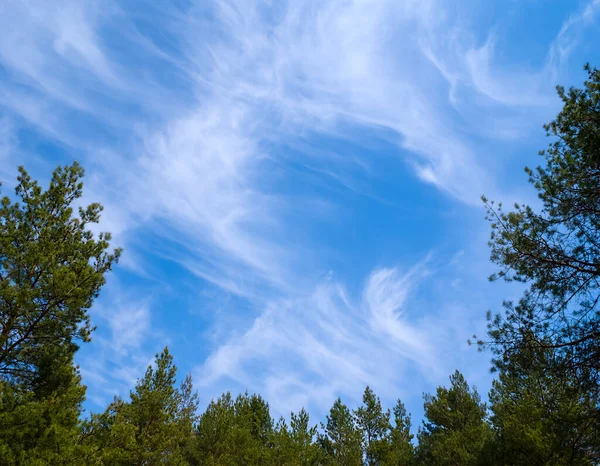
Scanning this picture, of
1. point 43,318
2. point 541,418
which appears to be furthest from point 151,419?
point 541,418

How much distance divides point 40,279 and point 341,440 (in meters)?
23.4

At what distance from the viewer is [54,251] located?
12.7 metres

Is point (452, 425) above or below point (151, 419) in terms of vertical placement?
above

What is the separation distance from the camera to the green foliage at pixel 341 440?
88.6ft

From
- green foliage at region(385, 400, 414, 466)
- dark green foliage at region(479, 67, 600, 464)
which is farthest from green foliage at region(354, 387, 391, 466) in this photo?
dark green foliage at region(479, 67, 600, 464)

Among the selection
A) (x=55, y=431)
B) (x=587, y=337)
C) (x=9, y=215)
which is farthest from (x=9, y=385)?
(x=587, y=337)

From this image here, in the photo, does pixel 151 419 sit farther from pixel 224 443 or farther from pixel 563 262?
pixel 563 262

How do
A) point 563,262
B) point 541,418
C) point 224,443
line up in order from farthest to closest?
point 224,443, point 541,418, point 563,262

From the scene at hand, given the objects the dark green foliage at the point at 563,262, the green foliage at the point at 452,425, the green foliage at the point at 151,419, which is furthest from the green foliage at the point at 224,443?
the dark green foliage at the point at 563,262

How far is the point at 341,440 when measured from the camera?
29281mm

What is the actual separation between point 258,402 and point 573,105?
33409mm

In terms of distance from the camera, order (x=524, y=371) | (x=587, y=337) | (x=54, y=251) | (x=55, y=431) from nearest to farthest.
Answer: (x=587, y=337)
(x=524, y=371)
(x=55, y=431)
(x=54, y=251)

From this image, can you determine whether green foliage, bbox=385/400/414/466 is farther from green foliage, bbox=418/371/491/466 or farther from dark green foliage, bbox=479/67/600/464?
dark green foliage, bbox=479/67/600/464

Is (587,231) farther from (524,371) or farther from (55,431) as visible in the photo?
(55,431)
